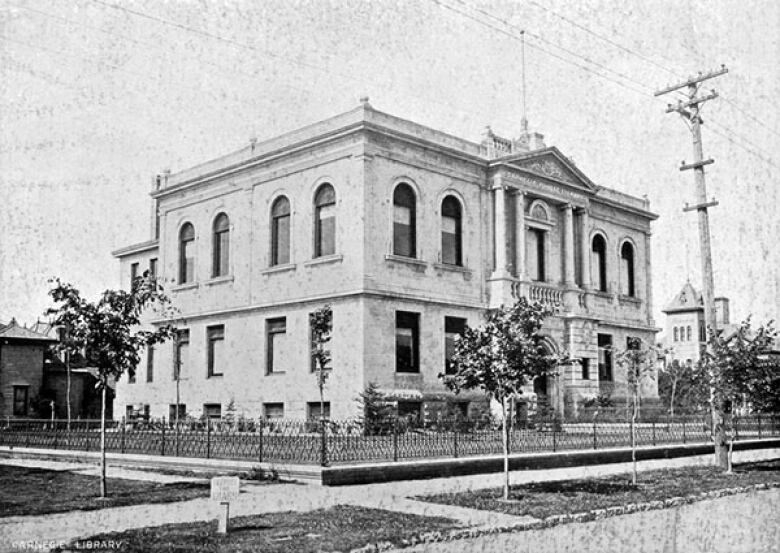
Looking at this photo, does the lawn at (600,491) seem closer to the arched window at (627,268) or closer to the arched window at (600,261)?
the arched window at (600,261)

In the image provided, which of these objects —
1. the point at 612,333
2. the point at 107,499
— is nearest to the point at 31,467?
the point at 107,499

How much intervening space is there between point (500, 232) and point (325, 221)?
8427 mm

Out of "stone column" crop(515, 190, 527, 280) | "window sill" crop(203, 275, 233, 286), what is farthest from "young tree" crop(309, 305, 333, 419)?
"stone column" crop(515, 190, 527, 280)

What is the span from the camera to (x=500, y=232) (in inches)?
1510

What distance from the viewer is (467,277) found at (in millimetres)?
37594

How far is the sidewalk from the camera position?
38.7ft

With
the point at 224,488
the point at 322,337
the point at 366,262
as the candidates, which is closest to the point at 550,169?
the point at 366,262

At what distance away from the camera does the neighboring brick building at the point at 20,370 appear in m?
54.5

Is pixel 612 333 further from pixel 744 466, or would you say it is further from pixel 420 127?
pixel 744 466

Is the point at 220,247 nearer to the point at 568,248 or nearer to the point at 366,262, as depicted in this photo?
the point at 366,262

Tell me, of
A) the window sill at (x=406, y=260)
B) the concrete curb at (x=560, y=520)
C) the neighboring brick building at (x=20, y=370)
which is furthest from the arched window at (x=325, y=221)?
the neighboring brick building at (x=20, y=370)

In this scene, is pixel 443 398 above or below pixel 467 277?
below

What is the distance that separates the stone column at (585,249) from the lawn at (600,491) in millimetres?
21573

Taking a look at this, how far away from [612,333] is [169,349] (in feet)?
78.6
